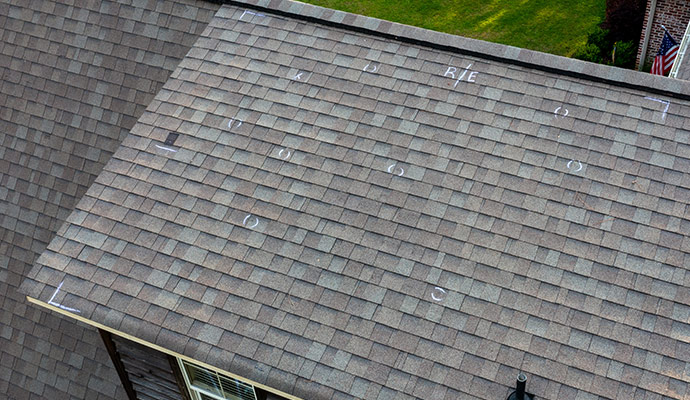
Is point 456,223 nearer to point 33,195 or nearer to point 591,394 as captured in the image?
point 591,394

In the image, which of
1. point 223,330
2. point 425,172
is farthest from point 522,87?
point 223,330

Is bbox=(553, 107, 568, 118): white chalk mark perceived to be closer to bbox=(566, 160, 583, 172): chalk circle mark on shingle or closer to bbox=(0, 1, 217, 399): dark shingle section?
bbox=(566, 160, 583, 172): chalk circle mark on shingle

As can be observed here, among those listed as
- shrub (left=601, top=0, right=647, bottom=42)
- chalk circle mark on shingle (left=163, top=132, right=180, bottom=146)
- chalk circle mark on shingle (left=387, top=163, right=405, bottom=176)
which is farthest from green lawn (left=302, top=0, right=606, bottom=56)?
chalk circle mark on shingle (left=163, top=132, right=180, bottom=146)

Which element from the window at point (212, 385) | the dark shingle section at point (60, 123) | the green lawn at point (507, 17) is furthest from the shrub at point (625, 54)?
the window at point (212, 385)

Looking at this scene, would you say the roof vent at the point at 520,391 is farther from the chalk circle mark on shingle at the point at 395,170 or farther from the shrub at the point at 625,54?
the shrub at the point at 625,54

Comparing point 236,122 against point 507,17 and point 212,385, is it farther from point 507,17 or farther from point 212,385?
point 507,17

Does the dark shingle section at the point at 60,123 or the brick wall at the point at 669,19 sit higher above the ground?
the brick wall at the point at 669,19
